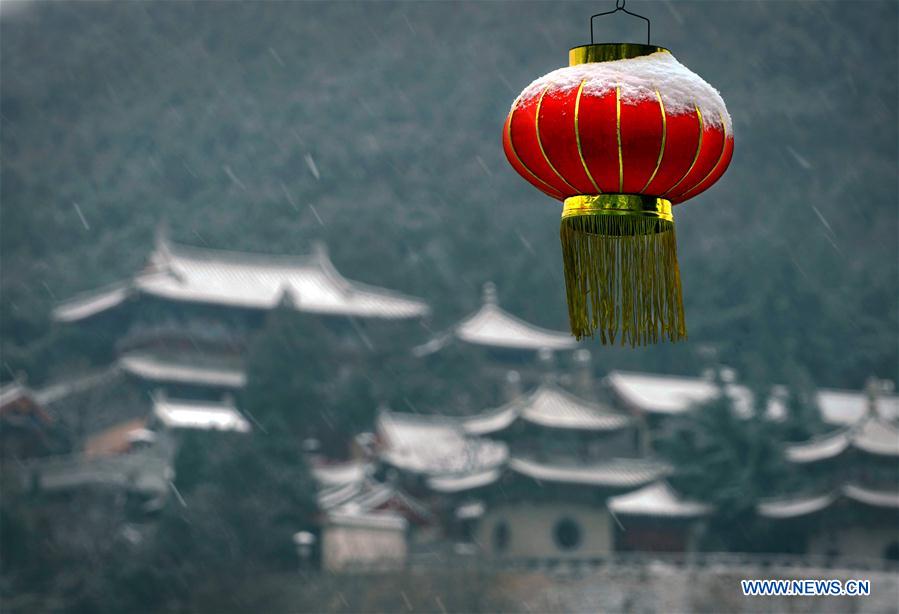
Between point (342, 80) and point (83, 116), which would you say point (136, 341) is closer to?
point (83, 116)

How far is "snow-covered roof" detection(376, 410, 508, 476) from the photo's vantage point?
2741cm

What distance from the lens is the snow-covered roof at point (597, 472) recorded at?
1014 inches

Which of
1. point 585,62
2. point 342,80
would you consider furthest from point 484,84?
point 585,62

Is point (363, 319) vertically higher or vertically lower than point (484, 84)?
lower

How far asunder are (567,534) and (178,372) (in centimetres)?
932

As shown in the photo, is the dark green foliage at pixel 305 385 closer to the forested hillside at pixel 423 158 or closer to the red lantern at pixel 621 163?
the forested hillside at pixel 423 158

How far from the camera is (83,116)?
63625mm

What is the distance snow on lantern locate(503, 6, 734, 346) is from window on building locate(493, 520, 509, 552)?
73.7 feet

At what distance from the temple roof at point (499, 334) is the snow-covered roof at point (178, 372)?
4.15 metres

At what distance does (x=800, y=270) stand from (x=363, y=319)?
14.7m

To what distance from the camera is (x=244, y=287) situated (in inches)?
1361

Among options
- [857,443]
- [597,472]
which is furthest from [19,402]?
[857,443]

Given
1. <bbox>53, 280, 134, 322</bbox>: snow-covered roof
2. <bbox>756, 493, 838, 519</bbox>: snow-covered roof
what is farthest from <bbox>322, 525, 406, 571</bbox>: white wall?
<bbox>53, 280, 134, 322</bbox>: snow-covered roof

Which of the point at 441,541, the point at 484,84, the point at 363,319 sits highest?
the point at 484,84
